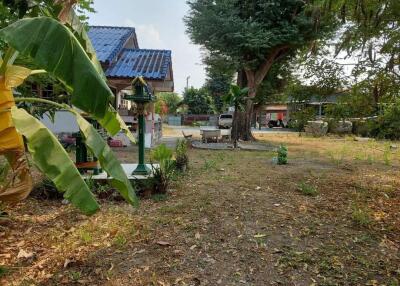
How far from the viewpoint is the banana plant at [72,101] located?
2.42m

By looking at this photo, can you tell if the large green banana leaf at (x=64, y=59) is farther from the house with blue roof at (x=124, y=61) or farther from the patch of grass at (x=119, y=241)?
the house with blue roof at (x=124, y=61)

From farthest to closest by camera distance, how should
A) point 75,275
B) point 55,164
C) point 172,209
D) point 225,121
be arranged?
1. point 225,121
2. point 172,209
3. point 75,275
4. point 55,164

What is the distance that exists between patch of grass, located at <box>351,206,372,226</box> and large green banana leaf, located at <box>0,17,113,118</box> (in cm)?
397

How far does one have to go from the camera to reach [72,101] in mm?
2406

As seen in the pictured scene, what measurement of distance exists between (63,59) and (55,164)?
830 millimetres

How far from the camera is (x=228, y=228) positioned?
4430mm

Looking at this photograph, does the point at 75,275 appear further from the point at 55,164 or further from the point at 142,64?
the point at 142,64

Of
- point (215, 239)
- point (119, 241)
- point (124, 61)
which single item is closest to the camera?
point (119, 241)

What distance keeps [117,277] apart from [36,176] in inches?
185

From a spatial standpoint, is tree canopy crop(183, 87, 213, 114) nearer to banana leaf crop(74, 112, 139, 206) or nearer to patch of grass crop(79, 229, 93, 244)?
patch of grass crop(79, 229, 93, 244)

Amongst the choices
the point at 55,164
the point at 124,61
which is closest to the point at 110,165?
the point at 55,164

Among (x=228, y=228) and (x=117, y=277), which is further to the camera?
(x=228, y=228)

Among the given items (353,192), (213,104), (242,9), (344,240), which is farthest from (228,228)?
(213,104)

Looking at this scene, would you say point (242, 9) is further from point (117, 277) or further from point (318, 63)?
point (117, 277)
